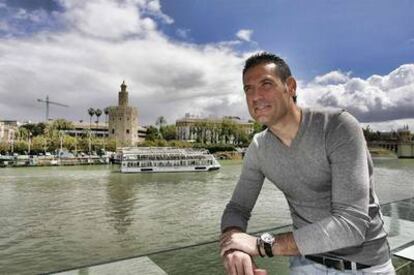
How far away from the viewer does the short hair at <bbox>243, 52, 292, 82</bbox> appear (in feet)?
5.63

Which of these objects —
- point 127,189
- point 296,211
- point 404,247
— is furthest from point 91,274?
point 127,189

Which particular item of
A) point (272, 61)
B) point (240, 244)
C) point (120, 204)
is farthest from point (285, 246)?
point (120, 204)

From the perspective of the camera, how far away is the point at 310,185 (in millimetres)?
1654

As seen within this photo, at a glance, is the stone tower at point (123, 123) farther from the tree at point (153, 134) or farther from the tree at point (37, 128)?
the tree at point (37, 128)

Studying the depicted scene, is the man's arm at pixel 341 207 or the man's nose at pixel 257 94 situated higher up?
the man's nose at pixel 257 94

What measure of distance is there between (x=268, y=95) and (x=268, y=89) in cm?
3

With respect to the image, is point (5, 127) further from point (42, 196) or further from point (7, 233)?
point (7, 233)

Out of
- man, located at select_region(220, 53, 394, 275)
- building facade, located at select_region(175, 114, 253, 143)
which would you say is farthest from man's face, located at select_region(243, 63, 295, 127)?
building facade, located at select_region(175, 114, 253, 143)

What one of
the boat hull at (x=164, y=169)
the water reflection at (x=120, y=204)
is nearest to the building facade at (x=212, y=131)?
the boat hull at (x=164, y=169)

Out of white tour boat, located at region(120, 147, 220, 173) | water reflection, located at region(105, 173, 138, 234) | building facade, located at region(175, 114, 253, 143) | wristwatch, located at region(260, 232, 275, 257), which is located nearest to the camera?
wristwatch, located at region(260, 232, 275, 257)

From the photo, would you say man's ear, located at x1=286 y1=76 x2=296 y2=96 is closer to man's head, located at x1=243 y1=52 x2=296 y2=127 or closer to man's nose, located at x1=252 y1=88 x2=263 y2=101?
man's head, located at x1=243 y1=52 x2=296 y2=127

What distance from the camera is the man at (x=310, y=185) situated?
1474mm

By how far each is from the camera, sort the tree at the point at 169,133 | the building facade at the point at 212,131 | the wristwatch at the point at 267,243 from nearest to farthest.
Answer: the wristwatch at the point at 267,243 < the building facade at the point at 212,131 < the tree at the point at 169,133

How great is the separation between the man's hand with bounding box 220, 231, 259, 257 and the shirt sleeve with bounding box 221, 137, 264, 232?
0.22m
